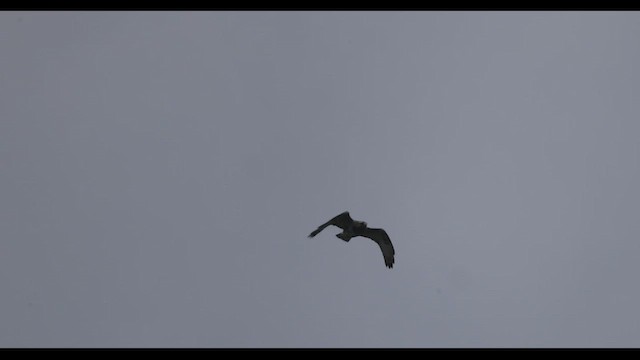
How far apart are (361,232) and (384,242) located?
35.9 inches

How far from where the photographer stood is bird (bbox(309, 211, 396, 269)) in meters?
26.5

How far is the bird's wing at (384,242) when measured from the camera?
89.4 ft

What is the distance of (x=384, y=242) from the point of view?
90.4 ft

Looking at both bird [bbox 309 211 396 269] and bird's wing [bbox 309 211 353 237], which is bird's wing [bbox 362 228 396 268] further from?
bird's wing [bbox 309 211 353 237]

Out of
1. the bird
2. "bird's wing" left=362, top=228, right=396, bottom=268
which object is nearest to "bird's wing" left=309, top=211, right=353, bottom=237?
the bird

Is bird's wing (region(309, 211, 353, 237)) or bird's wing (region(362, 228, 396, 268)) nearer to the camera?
bird's wing (region(309, 211, 353, 237))

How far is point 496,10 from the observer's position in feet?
89.8

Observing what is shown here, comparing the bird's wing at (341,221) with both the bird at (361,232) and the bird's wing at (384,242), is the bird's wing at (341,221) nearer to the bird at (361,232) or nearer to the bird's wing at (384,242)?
the bird at (361,232)

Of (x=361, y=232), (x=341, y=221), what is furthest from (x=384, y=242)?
(x=341, y=221)

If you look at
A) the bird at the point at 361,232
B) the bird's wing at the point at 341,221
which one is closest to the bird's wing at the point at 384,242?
the bird at the point at 361,232

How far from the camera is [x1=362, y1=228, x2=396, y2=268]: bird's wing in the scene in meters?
27.2

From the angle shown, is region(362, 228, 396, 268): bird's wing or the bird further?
region(362, 228, 396, 268): bird's wing
